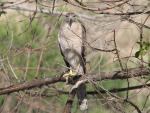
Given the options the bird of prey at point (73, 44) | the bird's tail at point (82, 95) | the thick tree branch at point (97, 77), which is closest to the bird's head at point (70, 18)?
the bird of prey at point (73, 44)

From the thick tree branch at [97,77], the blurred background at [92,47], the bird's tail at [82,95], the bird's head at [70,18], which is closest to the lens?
the blurred background at [92,47]

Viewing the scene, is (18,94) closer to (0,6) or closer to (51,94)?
(51,94)

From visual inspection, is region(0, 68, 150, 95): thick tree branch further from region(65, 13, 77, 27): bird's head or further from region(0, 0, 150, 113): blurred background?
region(65, 13, 77, 27): bird's head

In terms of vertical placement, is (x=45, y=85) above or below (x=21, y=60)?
above

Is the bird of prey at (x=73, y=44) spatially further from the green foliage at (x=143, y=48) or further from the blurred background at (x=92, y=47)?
the green foliage at (x=143, y=48)

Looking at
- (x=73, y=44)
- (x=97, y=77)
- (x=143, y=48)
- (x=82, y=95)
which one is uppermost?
(x=143, y=48)

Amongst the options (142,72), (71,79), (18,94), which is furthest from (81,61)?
(142,72)

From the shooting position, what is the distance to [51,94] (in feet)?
13.3

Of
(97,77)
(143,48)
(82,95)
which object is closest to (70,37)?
(82,95)

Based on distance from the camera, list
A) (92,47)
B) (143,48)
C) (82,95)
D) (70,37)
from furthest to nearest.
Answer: (70,37) < (82,95) < (143,48) < (92,47)

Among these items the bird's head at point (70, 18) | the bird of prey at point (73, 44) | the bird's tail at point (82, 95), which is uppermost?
the bird's head at point (70, 18)

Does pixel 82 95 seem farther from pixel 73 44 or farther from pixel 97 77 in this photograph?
pixel 97 77

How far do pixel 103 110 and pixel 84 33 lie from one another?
0.83m

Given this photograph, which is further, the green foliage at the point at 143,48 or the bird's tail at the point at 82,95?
the bird's tail at the point at 82,95
